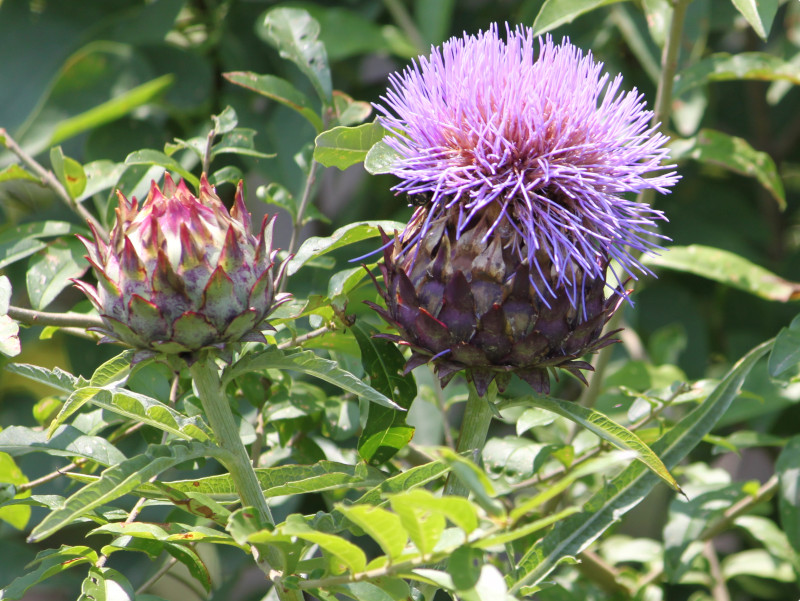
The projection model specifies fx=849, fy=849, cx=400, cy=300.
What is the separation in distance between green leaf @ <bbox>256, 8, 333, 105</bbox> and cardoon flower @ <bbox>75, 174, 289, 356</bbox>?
32 cm

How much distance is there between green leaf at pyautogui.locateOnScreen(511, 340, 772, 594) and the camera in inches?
32.2

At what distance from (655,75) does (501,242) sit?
78 centimetres

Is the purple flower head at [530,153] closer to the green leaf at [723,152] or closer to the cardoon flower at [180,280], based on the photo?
the cardoon flower at [180,280]

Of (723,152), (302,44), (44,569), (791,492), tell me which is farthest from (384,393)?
(723,152)

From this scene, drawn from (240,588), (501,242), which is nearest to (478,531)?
(501,242)

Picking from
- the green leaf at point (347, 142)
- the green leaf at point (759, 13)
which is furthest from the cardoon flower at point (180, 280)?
the green leaf at point (759, 13)

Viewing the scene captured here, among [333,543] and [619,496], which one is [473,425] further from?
[333,543]

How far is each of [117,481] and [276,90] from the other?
0.56m

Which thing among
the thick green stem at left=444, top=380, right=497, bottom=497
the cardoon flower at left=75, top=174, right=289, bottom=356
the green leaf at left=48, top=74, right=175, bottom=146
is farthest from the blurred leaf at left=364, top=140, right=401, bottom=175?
the green leaf at left=48, top=74, right=175, bottom=146

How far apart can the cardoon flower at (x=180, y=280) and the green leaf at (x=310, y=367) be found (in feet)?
0.08

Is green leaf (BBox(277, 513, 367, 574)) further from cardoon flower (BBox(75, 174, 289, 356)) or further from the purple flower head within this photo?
the purple flower head

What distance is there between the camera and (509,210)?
2.84 ft

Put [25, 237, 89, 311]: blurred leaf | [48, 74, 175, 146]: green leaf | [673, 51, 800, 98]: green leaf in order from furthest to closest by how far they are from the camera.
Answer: [48, 74, 175, 146]: green leaf < [673, 51, 800, 98]: green leaf < [25, 237, 89, 311]: blurred leaf

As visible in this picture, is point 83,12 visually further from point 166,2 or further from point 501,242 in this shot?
point 501,242
